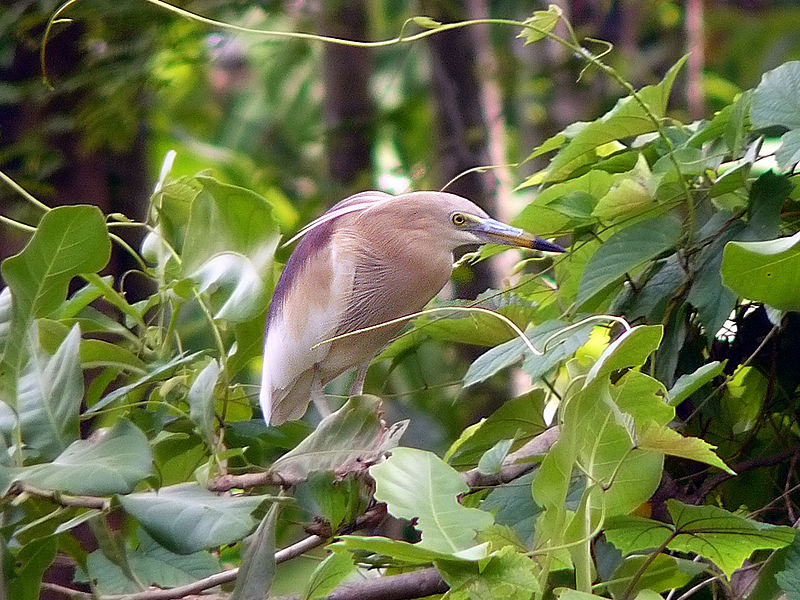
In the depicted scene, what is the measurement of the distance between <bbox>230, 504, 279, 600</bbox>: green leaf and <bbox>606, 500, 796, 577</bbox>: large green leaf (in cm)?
23

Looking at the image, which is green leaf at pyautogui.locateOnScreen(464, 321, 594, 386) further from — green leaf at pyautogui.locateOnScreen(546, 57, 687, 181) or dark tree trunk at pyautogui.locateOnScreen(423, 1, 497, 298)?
dark tree trunk at pyautogui.locateOnScreen(423, 1, 497, 298)

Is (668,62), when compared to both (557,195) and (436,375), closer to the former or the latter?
(436,375)

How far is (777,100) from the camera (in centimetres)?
77

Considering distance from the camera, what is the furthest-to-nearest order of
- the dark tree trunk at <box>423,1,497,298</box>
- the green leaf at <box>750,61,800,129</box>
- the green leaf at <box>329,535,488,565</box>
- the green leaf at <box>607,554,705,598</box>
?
the dark tree trunk at <box>423,1,497,298</box>
the green leaf at <box>750,61,800,129</box>
the green leaf at <box>607,554,705,598</box>
the green leaf at <box>329,535,488,565</box>

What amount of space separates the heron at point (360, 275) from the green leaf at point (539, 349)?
12cm

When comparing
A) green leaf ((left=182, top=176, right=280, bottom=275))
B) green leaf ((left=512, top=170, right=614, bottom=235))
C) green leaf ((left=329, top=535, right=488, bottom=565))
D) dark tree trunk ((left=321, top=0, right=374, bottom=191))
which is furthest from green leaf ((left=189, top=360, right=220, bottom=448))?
dark tree trunk ((left=321, top=0, right=374, bottom=191))

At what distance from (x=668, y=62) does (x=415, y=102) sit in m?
0.92

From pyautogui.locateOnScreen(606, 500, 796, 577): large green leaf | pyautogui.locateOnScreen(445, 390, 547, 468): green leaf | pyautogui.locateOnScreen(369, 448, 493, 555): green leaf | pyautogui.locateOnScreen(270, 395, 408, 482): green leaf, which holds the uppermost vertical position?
pyautogui.locateOnScreen(369, 448, 493, 555): green leaf

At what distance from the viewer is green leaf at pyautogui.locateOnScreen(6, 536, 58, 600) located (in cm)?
68

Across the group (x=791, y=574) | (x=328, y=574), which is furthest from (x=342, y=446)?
(x=791, y=574)

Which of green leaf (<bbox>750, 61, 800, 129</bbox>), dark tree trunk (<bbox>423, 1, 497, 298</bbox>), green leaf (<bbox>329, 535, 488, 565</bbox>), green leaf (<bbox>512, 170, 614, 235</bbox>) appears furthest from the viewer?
dark tree trunk (<bbox>423, 1, 497, 298</bbox>)

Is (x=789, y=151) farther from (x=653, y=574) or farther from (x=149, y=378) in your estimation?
(x=149, y=378)

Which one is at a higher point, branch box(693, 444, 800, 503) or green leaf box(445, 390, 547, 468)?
green leaf box(445, 390, 547, 468)

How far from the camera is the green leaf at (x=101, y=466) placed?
62cm
